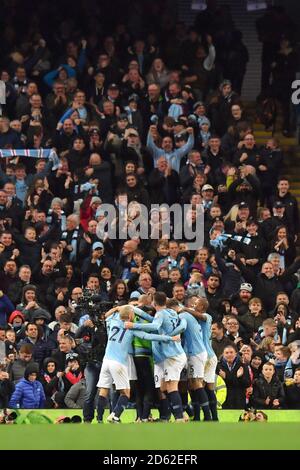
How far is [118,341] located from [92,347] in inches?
38.4

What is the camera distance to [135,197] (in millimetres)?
31391

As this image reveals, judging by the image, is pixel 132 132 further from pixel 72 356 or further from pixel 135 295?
pixel 72 356

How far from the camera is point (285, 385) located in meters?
27.5

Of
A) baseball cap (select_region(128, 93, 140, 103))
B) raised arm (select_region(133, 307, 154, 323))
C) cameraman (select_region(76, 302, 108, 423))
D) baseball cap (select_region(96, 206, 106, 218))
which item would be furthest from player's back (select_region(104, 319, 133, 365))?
baseball cap (select_region(128, 93, 140, 103))

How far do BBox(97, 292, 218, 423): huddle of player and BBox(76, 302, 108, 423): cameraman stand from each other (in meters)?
0.34

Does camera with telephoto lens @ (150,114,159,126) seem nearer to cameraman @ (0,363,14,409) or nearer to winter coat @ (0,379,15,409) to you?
cameraman @ (0,363,14,409)

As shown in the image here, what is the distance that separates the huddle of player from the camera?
25469 millimetres

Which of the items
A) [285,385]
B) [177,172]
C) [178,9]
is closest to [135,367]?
[285,385]

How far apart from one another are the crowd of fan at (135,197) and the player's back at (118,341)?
0.96 metres

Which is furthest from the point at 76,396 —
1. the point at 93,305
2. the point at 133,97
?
the point at 133,97

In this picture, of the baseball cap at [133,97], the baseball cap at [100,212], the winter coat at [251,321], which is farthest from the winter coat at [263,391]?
the baseball cap at [133,97]

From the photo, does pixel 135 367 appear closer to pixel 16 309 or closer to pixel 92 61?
pixel 16 309

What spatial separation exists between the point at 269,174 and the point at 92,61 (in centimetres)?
446

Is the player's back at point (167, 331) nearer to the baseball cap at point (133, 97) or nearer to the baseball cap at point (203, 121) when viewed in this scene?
the baseball cap at point (203, 121)
